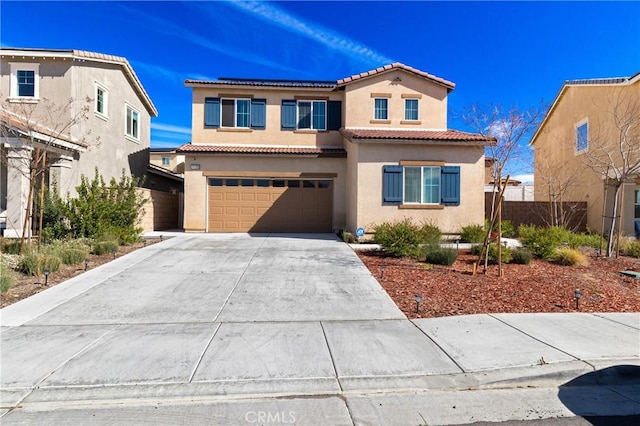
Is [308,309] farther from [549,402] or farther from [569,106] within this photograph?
[569,106]

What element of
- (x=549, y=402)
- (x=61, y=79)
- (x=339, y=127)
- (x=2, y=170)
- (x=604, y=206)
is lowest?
(x=549, y=402)

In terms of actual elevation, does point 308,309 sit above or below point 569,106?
below

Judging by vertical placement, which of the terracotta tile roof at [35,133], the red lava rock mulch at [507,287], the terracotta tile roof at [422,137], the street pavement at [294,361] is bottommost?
the street pavement at [294,361]

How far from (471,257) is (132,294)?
28.5 ft

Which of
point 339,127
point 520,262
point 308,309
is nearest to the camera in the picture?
point 308,309

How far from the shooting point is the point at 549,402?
12.0 feet

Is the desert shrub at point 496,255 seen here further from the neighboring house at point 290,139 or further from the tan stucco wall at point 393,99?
the tan stucco wall at point 393,99

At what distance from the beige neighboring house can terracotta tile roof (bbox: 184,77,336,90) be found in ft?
11.7

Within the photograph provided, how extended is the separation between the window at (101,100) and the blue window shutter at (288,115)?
25.4ft

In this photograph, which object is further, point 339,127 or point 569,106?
point 569,106

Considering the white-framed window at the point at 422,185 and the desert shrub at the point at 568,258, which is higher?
the white-framed window at the point at 422,185

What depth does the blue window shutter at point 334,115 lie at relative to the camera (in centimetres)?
1703

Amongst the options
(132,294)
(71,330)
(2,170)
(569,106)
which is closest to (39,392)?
(71,330)

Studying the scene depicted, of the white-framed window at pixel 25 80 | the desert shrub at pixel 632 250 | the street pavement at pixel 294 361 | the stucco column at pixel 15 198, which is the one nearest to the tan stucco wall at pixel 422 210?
the desert shrub at pixel 632 250
